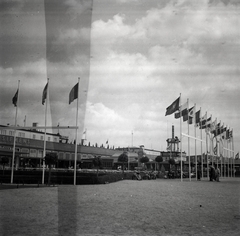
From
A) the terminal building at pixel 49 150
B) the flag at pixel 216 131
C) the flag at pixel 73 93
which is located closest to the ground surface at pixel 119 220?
the flag at pixel 73 93

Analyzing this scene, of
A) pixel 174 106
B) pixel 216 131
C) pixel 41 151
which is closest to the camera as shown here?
pixel 174 106

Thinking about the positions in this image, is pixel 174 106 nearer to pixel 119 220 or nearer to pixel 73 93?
pixel 73 93

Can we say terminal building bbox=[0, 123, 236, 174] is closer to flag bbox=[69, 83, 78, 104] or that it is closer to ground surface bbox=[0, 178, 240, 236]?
flag bbox=[69, 83, 78, 104]

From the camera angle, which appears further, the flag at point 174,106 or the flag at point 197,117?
the flag at point 197,117

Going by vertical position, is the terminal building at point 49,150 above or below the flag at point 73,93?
below

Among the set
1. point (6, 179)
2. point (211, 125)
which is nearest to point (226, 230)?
point (6, 179)

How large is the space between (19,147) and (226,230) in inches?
2141

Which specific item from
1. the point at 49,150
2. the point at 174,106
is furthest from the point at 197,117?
the point at 49,150

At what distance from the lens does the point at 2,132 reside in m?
56.4

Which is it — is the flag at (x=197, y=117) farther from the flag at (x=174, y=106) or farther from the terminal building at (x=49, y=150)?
the terminal building at (x=49, y=150)

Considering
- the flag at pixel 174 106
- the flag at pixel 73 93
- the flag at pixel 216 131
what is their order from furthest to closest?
1. the flag at pixel 216 131
2. the flag at pixel 174 106
3. the flag at pixel 73 93

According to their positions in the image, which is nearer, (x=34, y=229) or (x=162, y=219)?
(x=34, y=229)

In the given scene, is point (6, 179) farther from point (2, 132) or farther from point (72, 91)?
point (2, 132)

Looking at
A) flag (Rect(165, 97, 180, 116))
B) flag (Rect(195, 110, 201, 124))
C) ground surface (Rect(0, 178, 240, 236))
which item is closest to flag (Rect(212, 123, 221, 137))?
flag (Rect(195, 110, 201, 124))
